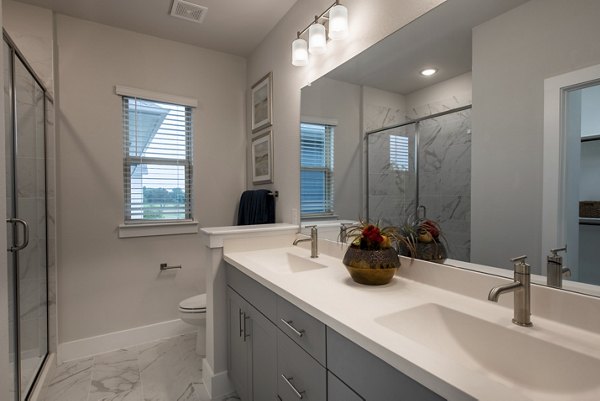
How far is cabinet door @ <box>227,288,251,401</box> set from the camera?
154 centimetres

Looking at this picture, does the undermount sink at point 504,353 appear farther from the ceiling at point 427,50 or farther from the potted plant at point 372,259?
the ceiling at point 427,50

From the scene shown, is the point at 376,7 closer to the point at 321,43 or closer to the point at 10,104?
the point at 321,43

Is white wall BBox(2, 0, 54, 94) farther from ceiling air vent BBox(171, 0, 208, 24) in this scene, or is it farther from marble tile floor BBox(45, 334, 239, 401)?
marble tile floor BBox(45, 334, 239, 401)

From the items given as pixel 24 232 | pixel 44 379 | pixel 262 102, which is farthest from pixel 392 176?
pixel 44 379

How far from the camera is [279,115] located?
233cm

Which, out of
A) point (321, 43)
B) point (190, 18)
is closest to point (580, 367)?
point (321, 43)

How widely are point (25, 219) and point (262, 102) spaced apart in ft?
5.92

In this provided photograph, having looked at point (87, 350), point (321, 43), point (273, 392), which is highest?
point (321, 43)

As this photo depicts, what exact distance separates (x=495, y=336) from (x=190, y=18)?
2.64 m

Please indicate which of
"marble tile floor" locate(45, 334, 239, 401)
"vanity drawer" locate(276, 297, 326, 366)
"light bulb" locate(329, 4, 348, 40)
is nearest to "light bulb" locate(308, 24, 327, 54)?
"light bulb" locate(329, 4, 348, 40)

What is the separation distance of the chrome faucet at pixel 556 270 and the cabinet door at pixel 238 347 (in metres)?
1.25

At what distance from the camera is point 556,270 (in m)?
0.86

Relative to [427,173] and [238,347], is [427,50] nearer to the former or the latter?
[427,173]

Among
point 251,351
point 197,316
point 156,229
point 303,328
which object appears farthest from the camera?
point 156,229
